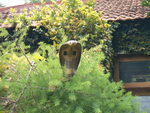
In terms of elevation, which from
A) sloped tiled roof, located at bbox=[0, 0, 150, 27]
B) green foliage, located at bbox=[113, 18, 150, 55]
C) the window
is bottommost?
the window

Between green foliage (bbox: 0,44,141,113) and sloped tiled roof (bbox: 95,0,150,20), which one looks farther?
sloped tiled roof (bbox: 95,0,150,20)

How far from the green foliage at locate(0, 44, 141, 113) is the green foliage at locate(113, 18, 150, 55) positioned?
15.0 ft

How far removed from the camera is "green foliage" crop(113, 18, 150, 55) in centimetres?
701

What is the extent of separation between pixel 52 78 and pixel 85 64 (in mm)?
307

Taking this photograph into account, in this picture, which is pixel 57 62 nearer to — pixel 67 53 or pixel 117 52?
pixel 67 53

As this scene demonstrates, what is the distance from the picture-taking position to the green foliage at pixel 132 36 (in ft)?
23.0

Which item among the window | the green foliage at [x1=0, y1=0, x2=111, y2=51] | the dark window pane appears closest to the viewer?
the green foliage at [x1=0, y1=0, x2=111, y2=51]

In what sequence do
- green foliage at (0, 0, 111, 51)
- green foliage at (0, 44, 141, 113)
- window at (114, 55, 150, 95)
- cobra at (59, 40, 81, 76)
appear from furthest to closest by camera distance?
window at (114, 55, 150, 95) → green foliage at (0, 0, 111, 51) → cobra at (59, 40, 81, 76) → green foliage at (0, 44, 141, 113)

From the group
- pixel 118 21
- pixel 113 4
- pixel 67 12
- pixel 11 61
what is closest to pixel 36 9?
pixel 67 12

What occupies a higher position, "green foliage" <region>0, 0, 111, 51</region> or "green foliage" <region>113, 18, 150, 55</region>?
"green foliage" <region>0, 0, 111, 51</region>

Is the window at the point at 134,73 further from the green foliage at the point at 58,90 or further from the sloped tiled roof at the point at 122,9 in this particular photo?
the green foliage at the point at 58,90

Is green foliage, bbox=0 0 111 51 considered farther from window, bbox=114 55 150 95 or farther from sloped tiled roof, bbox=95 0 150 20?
window, bbox=114 55 150 95

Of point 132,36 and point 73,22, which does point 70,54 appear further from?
point 132,36

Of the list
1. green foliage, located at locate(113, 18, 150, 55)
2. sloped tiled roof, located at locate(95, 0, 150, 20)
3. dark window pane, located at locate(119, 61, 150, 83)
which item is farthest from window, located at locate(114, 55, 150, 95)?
sloped tiled roof, located at locate(95, 0, 150, 20)
